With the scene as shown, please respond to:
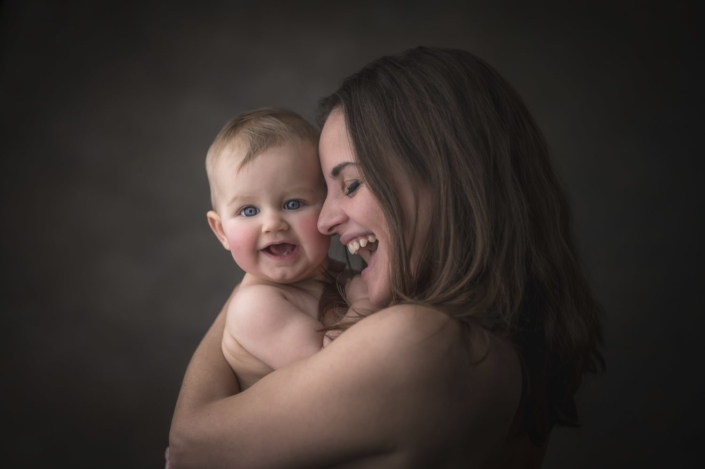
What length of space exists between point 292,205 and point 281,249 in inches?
5.7

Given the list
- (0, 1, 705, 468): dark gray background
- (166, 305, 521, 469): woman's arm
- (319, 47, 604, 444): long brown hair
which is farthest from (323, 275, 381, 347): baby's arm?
(0, 1, 705, 468): dark gray background

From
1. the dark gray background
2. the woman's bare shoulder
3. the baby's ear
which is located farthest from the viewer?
the dark gray background

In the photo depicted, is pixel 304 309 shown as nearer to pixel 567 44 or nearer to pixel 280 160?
pixel 280 160

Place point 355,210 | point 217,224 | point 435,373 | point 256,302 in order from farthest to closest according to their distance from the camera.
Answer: point 217,224 < point 256,302 < point 355,210 < point 435,373

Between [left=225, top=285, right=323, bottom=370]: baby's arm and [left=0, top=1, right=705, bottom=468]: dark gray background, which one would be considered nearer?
[left=225, top=285, right=323, bottom=370]: baby's arm

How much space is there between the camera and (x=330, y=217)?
170 centimetres

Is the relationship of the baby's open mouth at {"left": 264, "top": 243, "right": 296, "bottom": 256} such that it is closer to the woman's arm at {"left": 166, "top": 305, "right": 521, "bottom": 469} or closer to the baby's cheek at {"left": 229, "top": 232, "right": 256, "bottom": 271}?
the baby's cheek at {"left": 229, "top": 232, "right": 256, "bottom": 271}

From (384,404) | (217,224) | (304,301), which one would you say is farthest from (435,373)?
(217,224)

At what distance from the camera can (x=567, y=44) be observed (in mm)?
3449

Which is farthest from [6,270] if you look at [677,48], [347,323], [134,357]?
[677,48]

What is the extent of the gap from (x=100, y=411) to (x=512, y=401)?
2.71 metres

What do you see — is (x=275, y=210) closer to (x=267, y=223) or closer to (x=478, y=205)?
(x=267, y=223)

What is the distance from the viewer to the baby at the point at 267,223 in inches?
68.8

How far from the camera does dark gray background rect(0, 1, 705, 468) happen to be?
3297 millimetres
